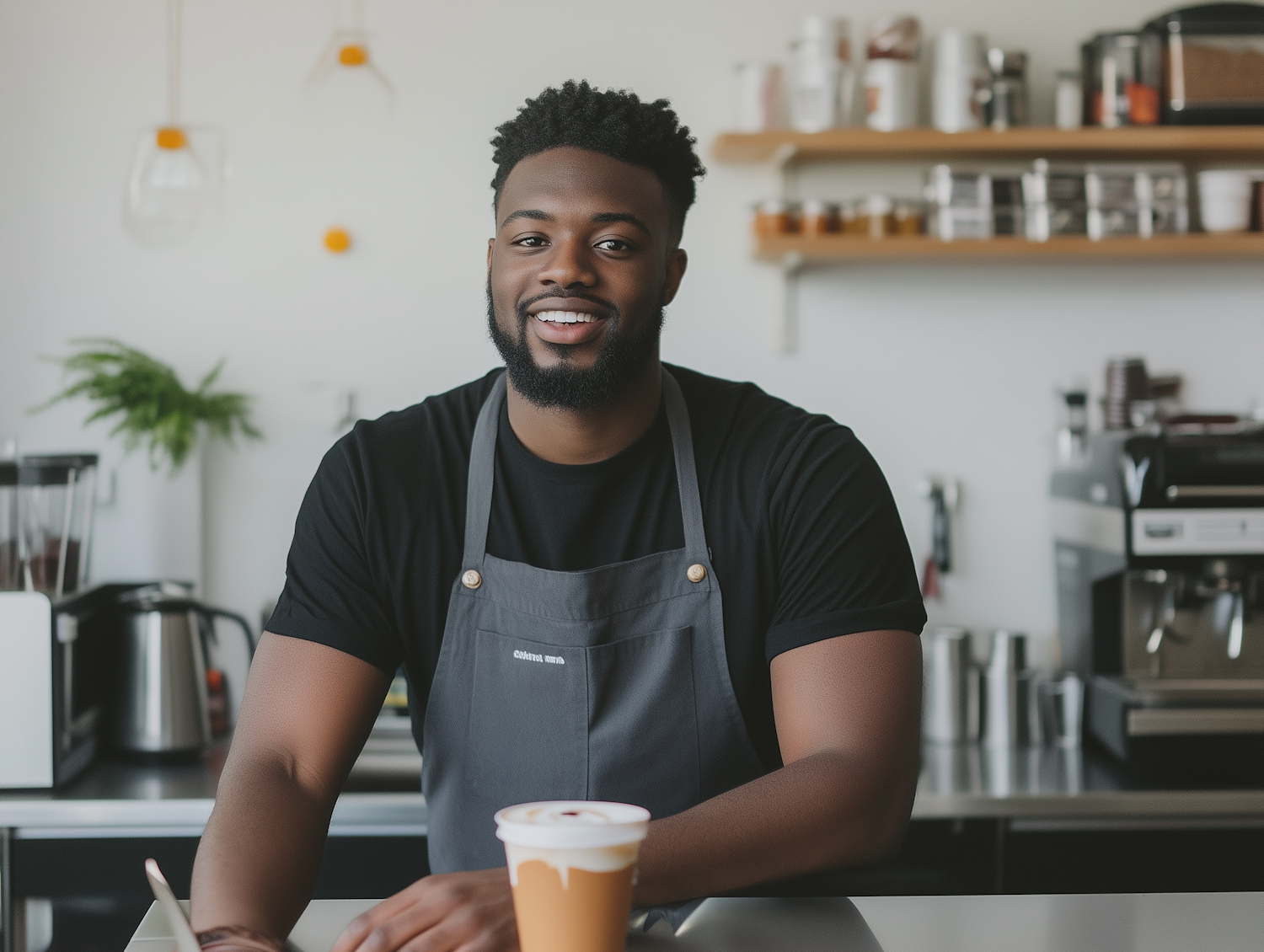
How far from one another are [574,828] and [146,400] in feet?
6.24

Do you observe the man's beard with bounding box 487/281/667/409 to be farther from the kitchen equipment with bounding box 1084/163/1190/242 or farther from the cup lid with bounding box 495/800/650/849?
the kitchen equipment with bounding box 1084/163/1190/242

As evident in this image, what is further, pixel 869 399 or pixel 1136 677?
pixel 869 399

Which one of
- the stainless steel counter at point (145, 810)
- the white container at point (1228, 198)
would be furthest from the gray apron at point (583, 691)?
the white container at point (1228, 198)

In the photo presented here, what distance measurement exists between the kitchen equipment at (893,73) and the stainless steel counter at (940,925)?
170 centimetres

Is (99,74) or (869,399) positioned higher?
(99,74)

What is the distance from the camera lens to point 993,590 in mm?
2566

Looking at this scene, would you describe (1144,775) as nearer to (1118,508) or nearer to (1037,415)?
(1118,508)

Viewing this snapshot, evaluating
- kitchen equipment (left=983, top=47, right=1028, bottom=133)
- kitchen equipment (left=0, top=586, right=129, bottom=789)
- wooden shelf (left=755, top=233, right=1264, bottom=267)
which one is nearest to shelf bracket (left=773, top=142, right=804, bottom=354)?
wooden shelf (left=755, top=233, right=1264, bottom=267)

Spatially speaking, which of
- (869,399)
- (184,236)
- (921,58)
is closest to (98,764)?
(184,236)

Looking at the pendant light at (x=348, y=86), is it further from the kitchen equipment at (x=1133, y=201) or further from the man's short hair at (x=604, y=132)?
the kitchen equipment at (x=1133, y=201)

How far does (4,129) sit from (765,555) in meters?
1.95

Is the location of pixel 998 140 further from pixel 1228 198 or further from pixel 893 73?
pixel 1228 198

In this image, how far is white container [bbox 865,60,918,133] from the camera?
2373mm

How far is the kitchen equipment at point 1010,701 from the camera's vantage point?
7.43 feet
